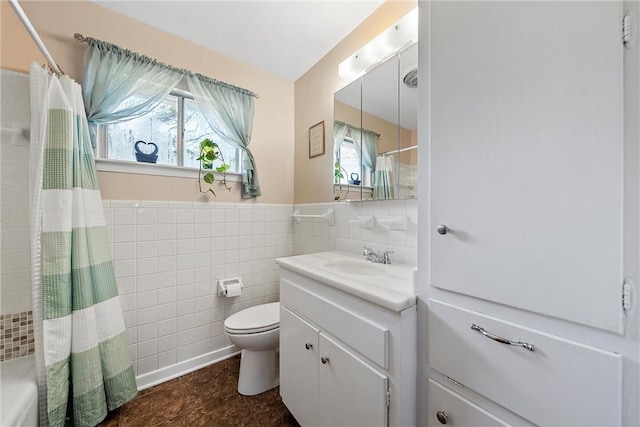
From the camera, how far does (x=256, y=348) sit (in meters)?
1.49

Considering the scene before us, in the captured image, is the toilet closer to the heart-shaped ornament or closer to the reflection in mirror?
the reflection in mirror

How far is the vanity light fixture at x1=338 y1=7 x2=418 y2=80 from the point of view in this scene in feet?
4.05

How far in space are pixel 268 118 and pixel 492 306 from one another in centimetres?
209

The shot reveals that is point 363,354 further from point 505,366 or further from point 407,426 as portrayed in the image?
point 505,366

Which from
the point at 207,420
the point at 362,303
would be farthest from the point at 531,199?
the point at 207,420

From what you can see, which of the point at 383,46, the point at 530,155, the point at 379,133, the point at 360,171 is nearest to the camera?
the point at 530,155

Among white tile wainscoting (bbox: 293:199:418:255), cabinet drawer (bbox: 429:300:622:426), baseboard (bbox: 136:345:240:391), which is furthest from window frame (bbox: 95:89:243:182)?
cabinet drawer (bbox: 429:300:622:426)

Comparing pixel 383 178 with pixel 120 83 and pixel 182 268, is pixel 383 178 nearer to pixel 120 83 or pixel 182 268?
pixel 182 268

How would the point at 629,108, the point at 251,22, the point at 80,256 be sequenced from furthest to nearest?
1. the point at 251,22
2. the point at 80,256
3. the point at 629,108

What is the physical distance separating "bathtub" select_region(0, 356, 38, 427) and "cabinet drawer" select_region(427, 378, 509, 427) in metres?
1.52

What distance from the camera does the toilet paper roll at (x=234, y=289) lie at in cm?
181

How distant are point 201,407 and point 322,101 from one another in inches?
89.2

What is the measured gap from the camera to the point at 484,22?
64cm

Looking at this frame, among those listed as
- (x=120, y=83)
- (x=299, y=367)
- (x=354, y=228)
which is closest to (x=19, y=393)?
(x=299, y=367)
